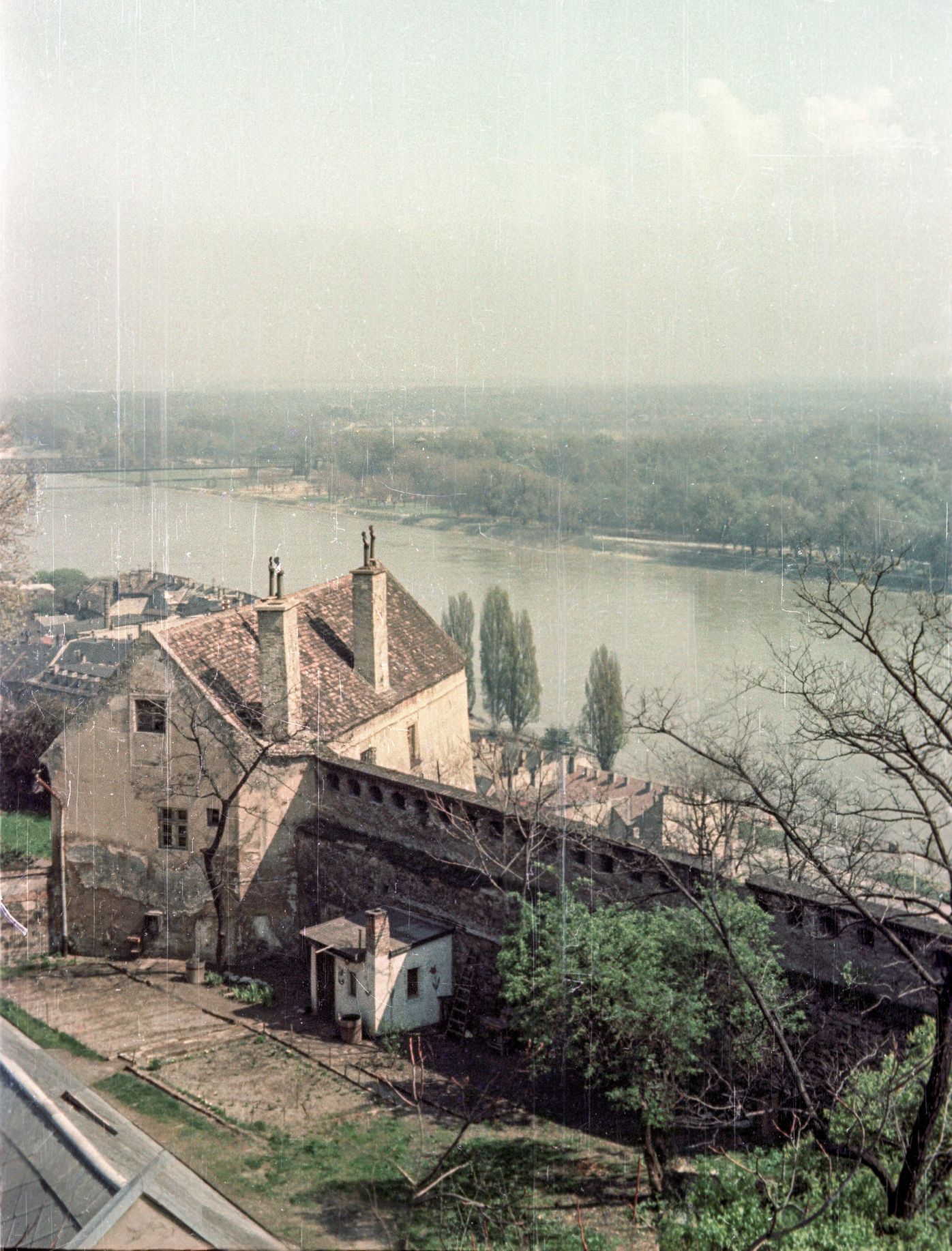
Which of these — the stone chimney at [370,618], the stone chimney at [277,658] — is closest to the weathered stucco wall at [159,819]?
the stone chimney at [277,658]

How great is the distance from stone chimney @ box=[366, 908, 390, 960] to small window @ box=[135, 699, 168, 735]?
3748 mm

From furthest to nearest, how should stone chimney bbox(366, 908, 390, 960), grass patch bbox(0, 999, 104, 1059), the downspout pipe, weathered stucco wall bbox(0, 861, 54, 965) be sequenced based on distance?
1. the downspout pipe
2. weathered stucco wall bbox(0, 861, 54, 965)
3. stone chimney bbox(366, 908, 390, 960)
4. grass patch bbox(0, 999, 104, 1059)

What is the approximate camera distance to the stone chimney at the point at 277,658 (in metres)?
15.8

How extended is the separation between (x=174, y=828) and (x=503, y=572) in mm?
22178

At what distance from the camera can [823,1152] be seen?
9.55 meters

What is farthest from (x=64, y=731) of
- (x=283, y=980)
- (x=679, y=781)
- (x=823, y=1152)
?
(x=679, y=781)

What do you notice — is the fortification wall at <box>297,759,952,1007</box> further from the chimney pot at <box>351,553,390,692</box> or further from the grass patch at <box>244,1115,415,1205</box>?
the grass patch at <box>244,1115,415,1205</box>

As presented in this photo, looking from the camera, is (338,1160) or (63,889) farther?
(63,889)

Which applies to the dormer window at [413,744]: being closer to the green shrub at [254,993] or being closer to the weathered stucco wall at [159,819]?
the weathered stucco wall at [159,819]

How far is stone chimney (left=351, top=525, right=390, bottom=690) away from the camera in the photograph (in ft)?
57.6

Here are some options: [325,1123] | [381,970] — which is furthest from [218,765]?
[325,1123]

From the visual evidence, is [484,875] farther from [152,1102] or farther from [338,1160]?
[152,1102]

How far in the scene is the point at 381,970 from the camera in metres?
13.9

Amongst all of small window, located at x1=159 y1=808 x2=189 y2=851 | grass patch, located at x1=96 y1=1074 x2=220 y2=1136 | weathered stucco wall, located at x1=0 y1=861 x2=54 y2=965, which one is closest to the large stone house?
small window, located at x1=159 y1=808 x2=189 y2=851
